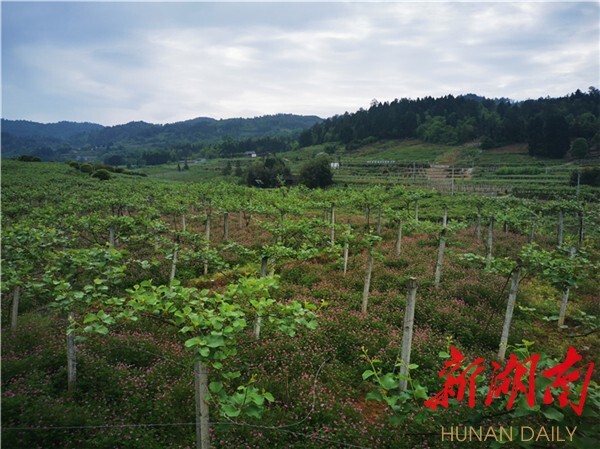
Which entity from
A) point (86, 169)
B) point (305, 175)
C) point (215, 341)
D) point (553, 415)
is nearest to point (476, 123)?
point (305, 175)

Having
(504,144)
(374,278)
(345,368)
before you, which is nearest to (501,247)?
(374,278)

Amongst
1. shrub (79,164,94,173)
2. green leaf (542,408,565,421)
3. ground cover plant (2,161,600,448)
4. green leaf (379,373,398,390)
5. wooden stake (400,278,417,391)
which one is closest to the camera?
green leaf (542,408,565,421)

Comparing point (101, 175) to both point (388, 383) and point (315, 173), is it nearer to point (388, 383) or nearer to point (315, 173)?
point (315, 173)

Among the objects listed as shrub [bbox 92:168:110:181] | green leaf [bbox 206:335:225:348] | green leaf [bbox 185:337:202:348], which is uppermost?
shrub [bbox 92:168:110:181]

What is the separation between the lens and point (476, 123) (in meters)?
113

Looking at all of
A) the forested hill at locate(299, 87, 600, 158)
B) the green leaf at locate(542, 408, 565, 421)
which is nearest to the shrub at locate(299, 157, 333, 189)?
the forested hill at locate(299, 87, 600, 158)

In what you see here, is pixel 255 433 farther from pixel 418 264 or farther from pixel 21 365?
pixel 418 264

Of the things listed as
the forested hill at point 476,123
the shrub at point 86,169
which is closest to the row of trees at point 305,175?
the shrub at point 86,169

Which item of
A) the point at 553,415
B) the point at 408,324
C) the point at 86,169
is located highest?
the point at 86,169

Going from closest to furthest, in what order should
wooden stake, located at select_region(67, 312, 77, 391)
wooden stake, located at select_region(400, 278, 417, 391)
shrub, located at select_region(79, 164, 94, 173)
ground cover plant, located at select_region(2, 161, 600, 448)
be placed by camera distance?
ground cover plant, located at select_region(2, 161, 600, 448) → wooden stake, located at select_region(400, 278, 417, 391) → wooden stake, located at select_region(67, 312, 77, 391) → shrub, located at select_region(79, 164, 94, 173)

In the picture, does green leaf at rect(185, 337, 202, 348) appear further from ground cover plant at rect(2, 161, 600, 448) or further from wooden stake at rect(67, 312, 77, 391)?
wooden stake at rect(67, 312, 77, 391)

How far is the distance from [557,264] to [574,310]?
647cm

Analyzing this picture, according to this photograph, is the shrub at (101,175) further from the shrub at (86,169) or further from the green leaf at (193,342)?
the green leaf at (193,342)

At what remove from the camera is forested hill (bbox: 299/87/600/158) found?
7962cm
